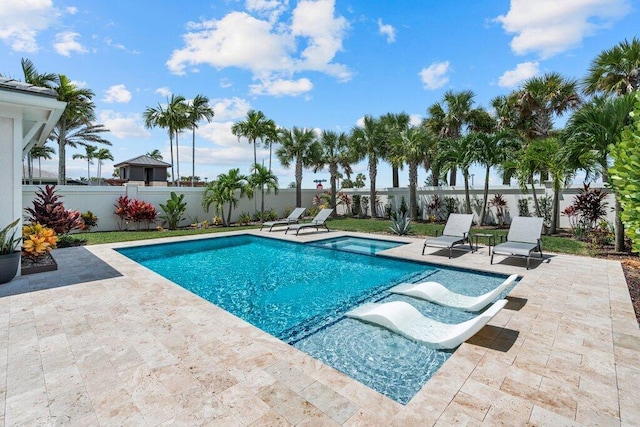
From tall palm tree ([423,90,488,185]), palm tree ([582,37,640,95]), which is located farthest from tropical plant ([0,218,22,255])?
palm tree ([582,37,640,95])

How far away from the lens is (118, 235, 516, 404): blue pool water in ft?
12.8

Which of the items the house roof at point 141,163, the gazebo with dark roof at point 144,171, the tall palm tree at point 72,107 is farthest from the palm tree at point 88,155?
the tall palm tree at point 72,107

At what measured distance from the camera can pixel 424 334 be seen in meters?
4.46

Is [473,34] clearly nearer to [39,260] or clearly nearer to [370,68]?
[370,68]

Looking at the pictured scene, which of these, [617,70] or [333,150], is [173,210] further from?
[617,70]

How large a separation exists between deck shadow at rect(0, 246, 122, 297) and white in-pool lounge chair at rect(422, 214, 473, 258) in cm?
881

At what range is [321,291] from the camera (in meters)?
6.97

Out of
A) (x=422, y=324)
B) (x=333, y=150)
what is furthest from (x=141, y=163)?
(x=422, y=324)

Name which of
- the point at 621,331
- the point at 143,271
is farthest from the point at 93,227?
the point at 621,331

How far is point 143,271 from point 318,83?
1450 cm

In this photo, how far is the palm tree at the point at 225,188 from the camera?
17688 millimetres

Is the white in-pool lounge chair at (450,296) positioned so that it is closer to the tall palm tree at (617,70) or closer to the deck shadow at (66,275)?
the deck shadow at (66,275)

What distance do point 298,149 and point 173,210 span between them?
375 inches

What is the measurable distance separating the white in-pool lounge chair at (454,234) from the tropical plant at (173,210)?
43.2 feet
